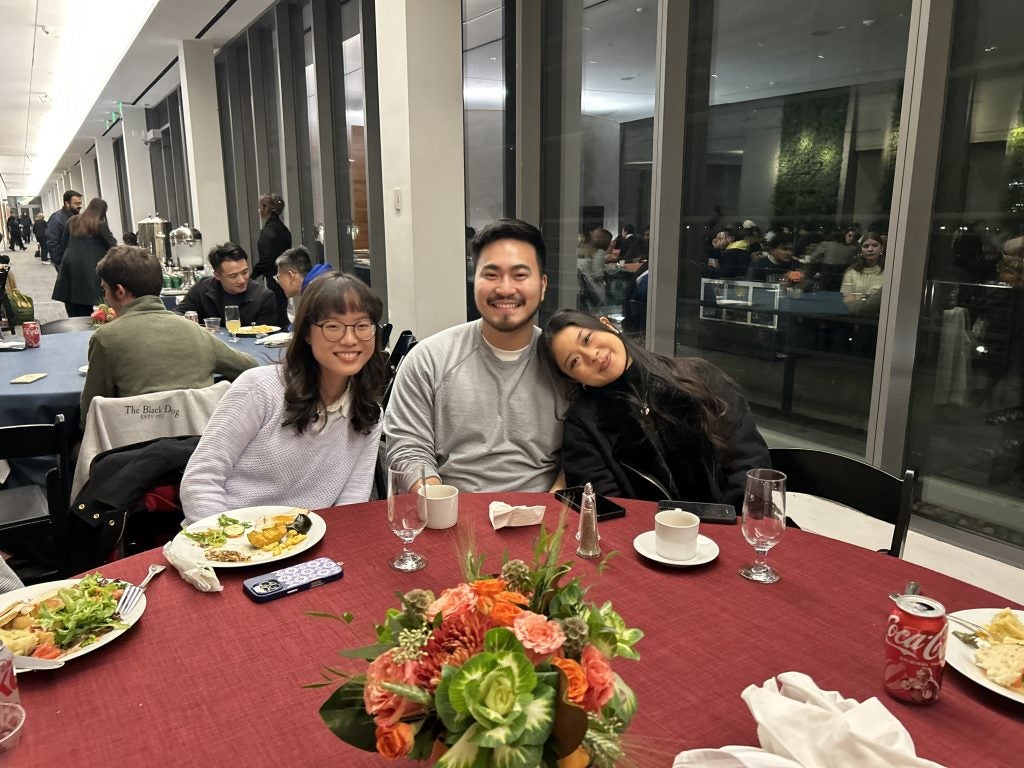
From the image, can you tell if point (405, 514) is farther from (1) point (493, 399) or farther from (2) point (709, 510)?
(1) point (493, 399)

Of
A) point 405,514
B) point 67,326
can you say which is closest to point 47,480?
point 405,514

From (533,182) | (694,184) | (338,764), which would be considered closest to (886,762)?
(338,764)

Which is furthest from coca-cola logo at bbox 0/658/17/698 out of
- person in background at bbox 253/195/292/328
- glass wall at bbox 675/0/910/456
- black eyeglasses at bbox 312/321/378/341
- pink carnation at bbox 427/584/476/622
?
person in background at bbox 253/195/292/328

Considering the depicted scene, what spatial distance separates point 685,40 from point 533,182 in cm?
151

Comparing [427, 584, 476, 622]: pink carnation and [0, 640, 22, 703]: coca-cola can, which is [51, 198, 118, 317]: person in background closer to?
[0, 640, 22, 703]: coca-cola can

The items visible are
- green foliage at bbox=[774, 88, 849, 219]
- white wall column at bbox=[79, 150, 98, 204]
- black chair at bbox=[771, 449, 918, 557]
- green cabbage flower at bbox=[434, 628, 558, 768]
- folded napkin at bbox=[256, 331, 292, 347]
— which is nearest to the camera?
green cabbage flower at bbox=[434, 628, 558, 768]

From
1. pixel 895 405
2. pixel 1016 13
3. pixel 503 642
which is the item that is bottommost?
pixel 895 405

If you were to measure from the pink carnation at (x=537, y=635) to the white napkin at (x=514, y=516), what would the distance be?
840 millimetres

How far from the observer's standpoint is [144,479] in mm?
1938

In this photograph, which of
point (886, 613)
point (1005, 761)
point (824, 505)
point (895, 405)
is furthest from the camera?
point (824, 505)

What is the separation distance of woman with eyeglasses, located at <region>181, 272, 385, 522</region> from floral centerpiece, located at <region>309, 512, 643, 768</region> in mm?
1250

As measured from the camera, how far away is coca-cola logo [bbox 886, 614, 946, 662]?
99 centimetres

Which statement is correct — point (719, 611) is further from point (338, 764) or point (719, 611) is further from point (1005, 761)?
point (338, 764)

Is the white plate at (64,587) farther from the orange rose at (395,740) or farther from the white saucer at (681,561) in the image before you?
the white saucer at (681,561)
